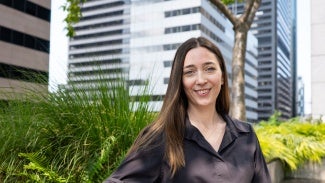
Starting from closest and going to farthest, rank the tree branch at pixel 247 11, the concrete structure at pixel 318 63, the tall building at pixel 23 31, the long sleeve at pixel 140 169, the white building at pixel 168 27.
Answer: the long sleeve at pixel 140 169
the tree branch at pixel 247 11
the concrete structure at pixel 318 63
the tall building at pixel 23 31
the white building at pixel 168 27

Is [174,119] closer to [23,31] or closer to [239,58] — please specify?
[239,58]

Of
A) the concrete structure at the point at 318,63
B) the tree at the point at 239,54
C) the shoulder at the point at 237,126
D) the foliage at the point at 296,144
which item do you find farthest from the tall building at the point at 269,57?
Result: the shoulder at the point at 237,126

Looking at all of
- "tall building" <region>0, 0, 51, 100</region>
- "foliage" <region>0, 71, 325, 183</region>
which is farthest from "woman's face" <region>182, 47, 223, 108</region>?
"tall building" <region>0, 0, 51, 100</region>

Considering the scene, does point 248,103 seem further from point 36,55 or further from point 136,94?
point 136,94

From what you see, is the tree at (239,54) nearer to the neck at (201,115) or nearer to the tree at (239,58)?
the tree at (239,58)

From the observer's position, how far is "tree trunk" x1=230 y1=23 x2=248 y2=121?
7.66 m

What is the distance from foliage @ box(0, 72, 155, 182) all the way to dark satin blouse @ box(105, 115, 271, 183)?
5.06ft

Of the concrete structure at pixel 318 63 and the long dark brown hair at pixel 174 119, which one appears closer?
the long dark brown hair at pixel 174 119

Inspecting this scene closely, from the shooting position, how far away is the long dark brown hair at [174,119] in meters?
1.51

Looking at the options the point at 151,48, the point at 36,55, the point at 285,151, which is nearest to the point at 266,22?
the point at 151,48

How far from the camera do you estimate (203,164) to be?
1.54 metres

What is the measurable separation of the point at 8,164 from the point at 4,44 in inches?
1602

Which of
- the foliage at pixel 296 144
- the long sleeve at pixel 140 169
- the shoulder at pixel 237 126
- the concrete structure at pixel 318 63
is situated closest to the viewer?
the long sleeve at pixel 140 169

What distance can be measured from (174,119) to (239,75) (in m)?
6.39
